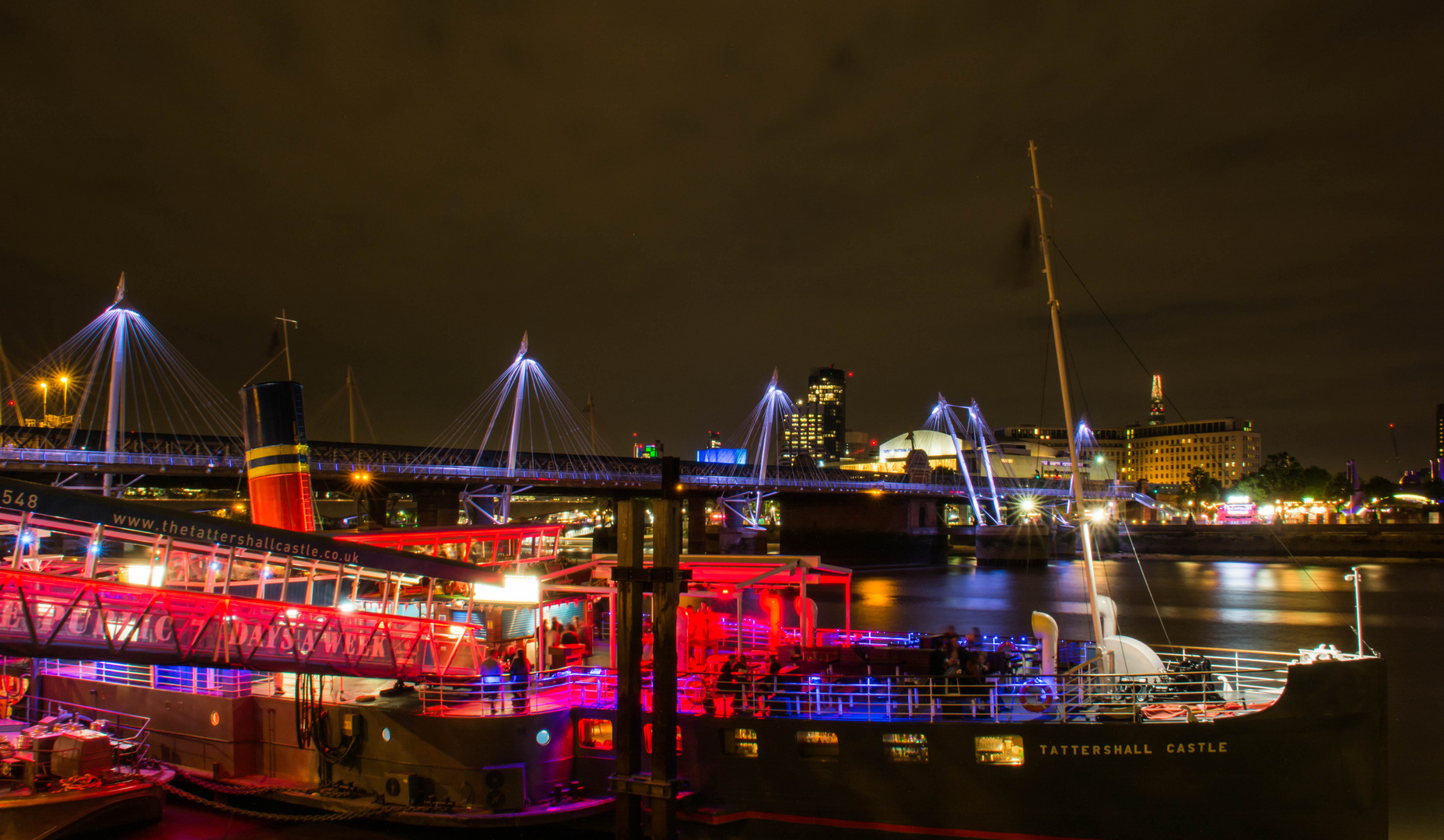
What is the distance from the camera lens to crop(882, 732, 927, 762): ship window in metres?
13.0

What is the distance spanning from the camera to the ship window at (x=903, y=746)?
13.0 m

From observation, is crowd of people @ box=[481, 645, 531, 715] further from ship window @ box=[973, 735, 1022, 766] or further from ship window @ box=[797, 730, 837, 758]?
ship window @ box=[973, 735, 1022, 766]

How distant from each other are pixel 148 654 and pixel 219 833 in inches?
153

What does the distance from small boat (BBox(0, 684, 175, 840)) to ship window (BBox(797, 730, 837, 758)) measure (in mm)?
11180

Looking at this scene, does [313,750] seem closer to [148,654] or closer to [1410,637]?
[148,654]

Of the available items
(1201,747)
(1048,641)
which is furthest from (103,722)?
(1201,747)

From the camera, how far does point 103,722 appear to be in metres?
15.3

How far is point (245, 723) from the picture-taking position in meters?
15.2

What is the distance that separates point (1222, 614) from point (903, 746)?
46.2 metres

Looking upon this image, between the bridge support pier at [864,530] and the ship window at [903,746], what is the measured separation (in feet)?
255

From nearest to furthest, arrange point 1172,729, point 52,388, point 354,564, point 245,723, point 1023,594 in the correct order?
1. point 1172,729
2. point 354,564
3. point 245,723
4. point 1023,594
5. point 52,388

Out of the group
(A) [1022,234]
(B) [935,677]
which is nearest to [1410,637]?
(A) [1022,234]

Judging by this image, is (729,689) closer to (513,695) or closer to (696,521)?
(513,695)

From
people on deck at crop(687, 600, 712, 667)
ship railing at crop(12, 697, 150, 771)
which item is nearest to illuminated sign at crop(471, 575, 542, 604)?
people on deck at crop(687, 600, 712, 667)
